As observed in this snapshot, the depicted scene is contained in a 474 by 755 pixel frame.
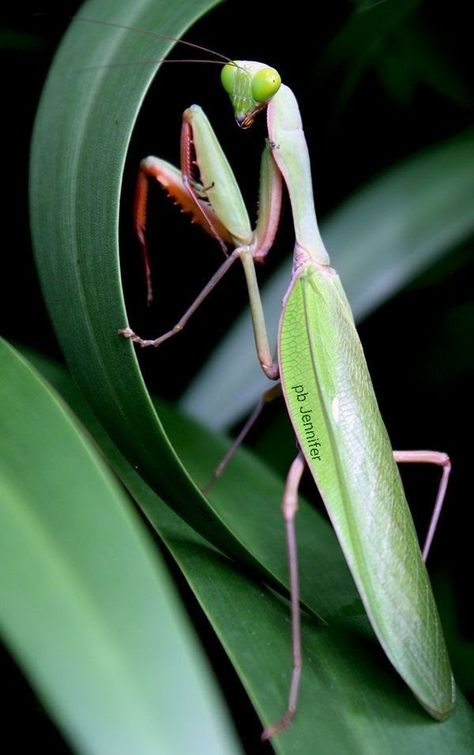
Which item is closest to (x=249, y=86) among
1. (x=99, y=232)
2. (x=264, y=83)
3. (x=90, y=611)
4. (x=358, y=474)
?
(x=264, y=83)

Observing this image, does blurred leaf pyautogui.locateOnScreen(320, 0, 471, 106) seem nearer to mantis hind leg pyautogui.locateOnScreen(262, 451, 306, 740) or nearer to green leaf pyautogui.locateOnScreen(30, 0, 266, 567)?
green leaf pyautogui.locateOnScreen(30, 0, 266, 567)

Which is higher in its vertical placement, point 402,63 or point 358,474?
point 402,63

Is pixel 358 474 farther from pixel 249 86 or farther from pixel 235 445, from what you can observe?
pixel 249 86

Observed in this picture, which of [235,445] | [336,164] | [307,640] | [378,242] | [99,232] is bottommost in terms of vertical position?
[307,640]

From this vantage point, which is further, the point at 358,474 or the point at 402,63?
the point at 402,63

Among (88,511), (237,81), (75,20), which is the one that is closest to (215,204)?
(237,81)

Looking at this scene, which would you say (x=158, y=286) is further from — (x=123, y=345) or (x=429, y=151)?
(x=123, y=345)

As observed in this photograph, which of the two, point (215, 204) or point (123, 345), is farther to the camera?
point (215, 204)

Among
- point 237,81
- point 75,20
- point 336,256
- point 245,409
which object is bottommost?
point 245,409
